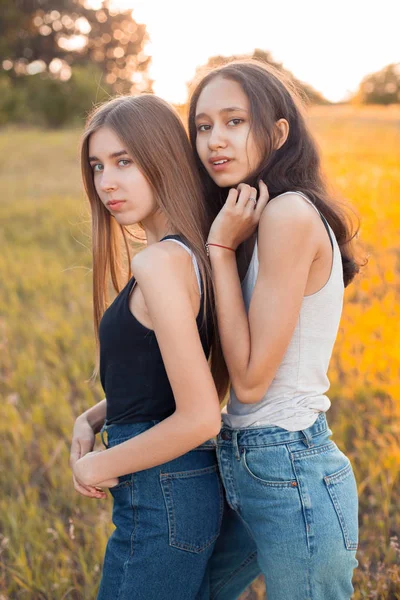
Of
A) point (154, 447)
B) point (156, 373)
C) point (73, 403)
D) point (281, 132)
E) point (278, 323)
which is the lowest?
point (73, 403)

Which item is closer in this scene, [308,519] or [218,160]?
[308,519]

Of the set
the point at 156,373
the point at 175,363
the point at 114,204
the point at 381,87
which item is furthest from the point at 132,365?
the point at 381,87

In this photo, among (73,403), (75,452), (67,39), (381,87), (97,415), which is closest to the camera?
(75,452)

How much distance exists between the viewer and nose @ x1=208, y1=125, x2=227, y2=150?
160cm

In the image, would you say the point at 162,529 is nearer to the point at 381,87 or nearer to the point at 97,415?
the point at 97,415

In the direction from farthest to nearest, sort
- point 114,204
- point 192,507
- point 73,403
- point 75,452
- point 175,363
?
point 73,403 < point 75,452 < point 114,204 < point 192,507 < point 175,363

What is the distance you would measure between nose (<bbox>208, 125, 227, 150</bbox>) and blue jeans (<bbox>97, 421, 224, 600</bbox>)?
71 cm

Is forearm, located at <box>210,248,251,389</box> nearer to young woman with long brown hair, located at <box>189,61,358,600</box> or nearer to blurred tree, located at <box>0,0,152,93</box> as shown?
young woman with long brown hair, located at <box>189,61,358,600</box>

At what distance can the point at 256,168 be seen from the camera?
1.66 meters

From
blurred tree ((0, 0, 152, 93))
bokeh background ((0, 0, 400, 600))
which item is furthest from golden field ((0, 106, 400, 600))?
blurred tree ((0, 0, 152, 93))

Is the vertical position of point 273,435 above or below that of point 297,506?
above

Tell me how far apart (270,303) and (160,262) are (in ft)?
0.86

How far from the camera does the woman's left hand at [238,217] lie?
154 cm

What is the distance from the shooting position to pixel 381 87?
143ft
